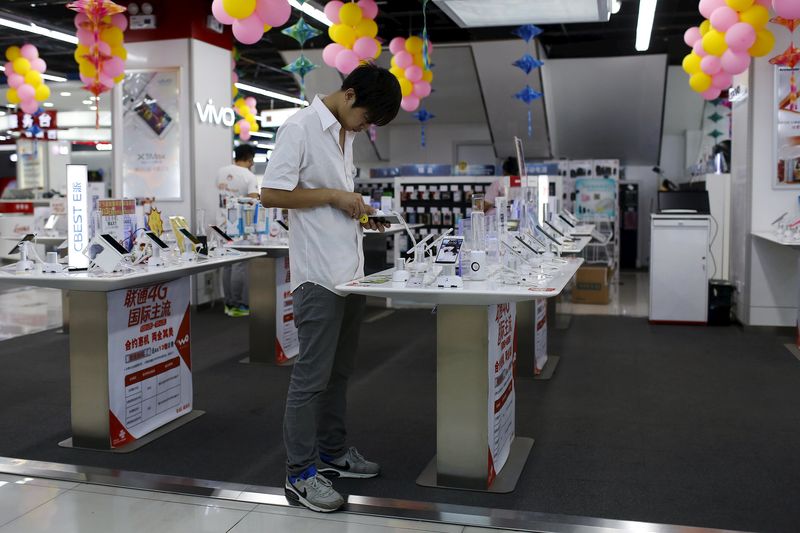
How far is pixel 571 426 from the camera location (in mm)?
4180

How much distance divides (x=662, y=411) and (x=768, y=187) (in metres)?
3.60

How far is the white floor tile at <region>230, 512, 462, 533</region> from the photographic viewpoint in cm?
281

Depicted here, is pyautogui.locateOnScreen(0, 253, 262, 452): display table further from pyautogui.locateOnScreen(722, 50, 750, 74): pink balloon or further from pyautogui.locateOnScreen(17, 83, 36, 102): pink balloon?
pyautogui.locateOnScreen(17, 83, 36, 102): pink balloon

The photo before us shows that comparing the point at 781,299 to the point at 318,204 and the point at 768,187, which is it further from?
the point at 318,204

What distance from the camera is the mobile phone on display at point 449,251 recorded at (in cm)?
311

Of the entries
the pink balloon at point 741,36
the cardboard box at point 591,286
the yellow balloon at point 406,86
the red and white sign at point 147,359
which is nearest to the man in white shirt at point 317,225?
the red and white sign at point 147,359

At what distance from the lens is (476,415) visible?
3.14 meters

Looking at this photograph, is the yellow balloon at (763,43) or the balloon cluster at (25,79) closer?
the yellow balloon at (763,43)

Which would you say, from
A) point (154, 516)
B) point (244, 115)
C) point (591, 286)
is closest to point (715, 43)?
point (591, 286)

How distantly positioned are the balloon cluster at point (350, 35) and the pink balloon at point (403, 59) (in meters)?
1.41

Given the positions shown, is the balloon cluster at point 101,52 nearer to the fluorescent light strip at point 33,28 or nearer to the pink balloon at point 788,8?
the fluorescent light strip at point 33,28

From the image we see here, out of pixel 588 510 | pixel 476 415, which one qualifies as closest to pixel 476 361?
pixel 476 415

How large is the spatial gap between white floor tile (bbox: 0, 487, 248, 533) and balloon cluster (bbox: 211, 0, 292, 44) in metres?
4.25

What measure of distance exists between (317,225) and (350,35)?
18.6 ft
